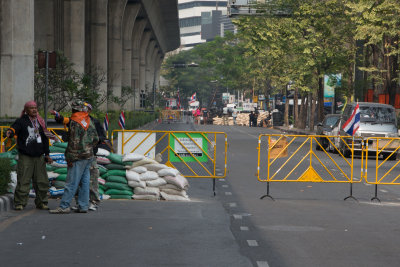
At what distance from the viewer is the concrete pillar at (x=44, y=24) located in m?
43.8

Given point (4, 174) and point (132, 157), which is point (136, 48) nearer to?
point (132, 157)

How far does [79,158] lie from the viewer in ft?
42.7

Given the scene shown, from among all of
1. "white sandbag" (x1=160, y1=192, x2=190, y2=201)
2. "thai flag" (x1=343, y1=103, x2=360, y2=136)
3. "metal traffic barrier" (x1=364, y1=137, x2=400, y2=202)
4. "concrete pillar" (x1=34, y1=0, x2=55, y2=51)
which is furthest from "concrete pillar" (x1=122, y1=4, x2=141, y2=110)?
"white sandbag" (x1=160, y1=192, x2=190, y2=201)

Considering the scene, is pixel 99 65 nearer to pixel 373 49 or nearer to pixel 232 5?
pixel 232 5

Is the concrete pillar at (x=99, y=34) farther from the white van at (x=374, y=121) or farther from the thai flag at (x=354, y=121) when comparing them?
the thai flag at (x=354, y=121)

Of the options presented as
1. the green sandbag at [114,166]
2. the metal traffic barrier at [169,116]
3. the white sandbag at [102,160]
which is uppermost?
the white sandbag at [102,160]

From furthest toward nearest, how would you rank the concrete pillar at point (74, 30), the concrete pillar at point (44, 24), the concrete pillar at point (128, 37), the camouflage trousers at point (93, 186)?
the concrete pillar at point (128, 37)
the concrete pillar at point (44, 24)
the concrete pillar at point (74, 30)
the camouflage trousers at point (93, 186)

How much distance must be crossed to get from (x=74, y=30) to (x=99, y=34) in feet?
30.0

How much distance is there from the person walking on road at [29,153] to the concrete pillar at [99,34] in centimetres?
3780

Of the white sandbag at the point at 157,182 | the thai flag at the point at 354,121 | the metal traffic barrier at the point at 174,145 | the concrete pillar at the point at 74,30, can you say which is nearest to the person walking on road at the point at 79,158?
the white sandbag at the point at 157,182

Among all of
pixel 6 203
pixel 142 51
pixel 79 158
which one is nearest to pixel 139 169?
pixel 79 158

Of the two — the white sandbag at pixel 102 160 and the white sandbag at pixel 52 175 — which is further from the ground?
the white sandbag at pixel 102 160

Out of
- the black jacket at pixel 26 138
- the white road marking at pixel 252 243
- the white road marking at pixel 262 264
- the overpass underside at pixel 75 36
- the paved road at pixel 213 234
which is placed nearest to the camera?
the white road marking at pixel 262 264

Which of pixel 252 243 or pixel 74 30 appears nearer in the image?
pixel 252 243
